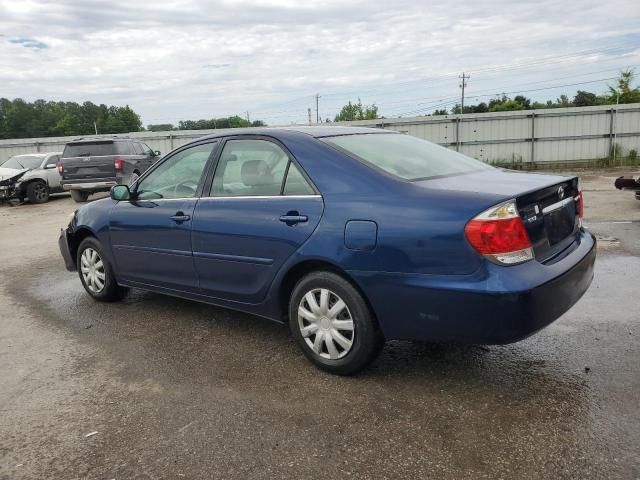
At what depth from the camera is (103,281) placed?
17.5 feet

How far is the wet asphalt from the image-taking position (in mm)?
2633

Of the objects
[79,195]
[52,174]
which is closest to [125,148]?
[79,195]

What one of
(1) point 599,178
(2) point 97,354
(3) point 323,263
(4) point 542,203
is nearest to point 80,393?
(2) point 97,354

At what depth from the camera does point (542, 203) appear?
319cm

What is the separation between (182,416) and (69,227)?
3.27 meters

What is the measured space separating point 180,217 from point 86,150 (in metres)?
12.0

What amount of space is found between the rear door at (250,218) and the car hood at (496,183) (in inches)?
31.1

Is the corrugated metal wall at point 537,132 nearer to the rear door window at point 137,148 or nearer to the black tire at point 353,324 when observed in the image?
the rear door window at point 137,148

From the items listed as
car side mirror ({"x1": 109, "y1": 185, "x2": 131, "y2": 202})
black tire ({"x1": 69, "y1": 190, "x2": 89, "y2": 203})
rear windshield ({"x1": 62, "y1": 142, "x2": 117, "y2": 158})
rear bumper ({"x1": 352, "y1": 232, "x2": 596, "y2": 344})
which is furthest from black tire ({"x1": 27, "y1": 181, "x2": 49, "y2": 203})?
rear bumper ({"x1": 352, "y1": 232, "x2": 596, "y2": 344})

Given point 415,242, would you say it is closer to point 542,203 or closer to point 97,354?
point 542,203

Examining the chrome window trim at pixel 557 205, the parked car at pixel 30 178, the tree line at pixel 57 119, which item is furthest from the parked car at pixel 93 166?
the tree line at pixel 57 119

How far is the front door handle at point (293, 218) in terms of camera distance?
3.50 meters

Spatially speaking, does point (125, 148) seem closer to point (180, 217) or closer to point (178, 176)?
point (178, 176)

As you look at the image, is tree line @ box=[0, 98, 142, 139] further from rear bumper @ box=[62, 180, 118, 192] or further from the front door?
the front door
